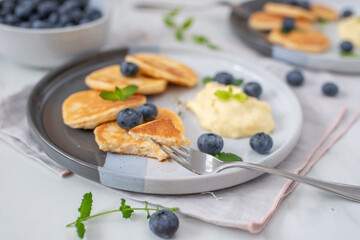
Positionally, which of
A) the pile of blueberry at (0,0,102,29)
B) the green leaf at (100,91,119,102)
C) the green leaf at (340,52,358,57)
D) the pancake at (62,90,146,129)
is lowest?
the green leaf at (340,52,358,57)

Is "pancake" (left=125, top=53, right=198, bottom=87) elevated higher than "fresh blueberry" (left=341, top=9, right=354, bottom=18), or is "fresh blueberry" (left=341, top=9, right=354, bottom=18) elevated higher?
"pancake" (left=125, top=53, right=198, bottom=87)

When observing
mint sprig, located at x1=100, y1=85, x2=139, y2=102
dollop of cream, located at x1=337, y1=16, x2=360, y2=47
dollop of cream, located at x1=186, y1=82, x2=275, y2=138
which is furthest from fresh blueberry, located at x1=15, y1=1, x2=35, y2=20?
dollop of cream, located at x1=337, y1=16, x2=360, y2=47

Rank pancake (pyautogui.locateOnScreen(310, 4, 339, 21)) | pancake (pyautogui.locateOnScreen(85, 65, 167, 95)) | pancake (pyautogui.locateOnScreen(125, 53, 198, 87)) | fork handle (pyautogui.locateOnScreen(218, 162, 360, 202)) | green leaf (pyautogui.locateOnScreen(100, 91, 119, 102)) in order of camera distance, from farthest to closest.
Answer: pancake (pyautogui.locateOnScreen(310, 4, 339, 21))
pancake (pyautogui.locateOnScreen(125, 53, 198, 87))
pancake (pyautogui.locateOnScreen(85, 65, 167, 95))
green leaf (pyautogui.locateOnScreen(100, 91, 119, 102))
fork handle (pyautogui.locateOnScreen(218, 162, 360, 202))

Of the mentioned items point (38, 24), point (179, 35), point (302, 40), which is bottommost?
point (179, 35)

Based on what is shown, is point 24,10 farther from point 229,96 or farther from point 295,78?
point 295,78

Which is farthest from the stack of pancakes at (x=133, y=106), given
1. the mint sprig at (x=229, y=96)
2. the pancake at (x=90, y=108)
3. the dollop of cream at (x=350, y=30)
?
the dollop of cream at (x=350, y=30)

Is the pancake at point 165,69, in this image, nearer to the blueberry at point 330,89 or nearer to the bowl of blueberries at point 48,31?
the bowl of blueberries at point 48,31

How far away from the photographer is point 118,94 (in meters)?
1.86

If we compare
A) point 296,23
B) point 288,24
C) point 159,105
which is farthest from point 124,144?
point 296,23

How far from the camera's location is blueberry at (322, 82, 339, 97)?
7.36ft

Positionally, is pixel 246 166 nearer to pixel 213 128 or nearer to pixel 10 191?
pixel 213 128

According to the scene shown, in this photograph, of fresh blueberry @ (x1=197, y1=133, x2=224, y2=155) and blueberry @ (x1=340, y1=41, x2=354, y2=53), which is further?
blueberry @ (x1=340, y1=41, x2=354, y2=53)

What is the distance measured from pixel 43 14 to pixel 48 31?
0.34 metres

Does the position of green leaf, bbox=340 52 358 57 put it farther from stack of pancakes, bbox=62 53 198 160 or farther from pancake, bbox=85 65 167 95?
pancake, bbox=85 65 167 95
